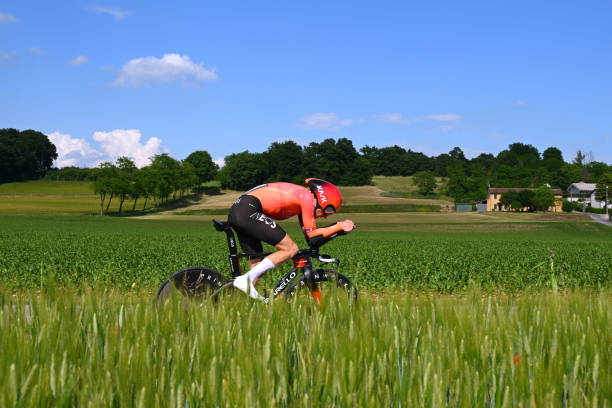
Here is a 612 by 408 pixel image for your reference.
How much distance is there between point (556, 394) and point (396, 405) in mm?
593

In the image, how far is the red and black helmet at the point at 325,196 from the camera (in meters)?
5.34

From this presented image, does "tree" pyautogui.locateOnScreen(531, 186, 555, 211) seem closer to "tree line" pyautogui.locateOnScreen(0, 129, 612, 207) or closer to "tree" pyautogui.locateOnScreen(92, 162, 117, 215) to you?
"tree line" pyautogui.locateOnScreen(0, 129, 612, 207)

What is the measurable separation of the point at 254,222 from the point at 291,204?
473mm

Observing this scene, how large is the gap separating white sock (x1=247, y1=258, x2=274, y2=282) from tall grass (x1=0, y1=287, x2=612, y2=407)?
1.96 meters

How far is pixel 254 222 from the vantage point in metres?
5.37

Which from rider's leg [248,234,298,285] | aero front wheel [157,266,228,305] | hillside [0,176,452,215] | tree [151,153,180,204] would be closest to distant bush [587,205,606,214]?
hillside [0,176,452,215]

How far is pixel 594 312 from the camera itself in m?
2.96

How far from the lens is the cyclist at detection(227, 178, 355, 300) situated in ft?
17.5

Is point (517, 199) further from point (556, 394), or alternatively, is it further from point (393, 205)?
point (556, 394)

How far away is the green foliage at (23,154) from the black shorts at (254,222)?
195352mm

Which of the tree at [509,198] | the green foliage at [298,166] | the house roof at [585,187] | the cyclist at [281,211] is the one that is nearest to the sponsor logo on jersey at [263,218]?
the cyclist at [281,211]

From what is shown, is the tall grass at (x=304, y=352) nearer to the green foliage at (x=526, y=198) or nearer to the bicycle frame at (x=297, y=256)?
the bicycle frame at (x=297, y=256)

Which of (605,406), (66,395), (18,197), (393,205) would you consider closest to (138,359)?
(66,395)

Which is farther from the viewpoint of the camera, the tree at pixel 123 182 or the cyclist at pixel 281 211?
the tree at pixel 123 182
